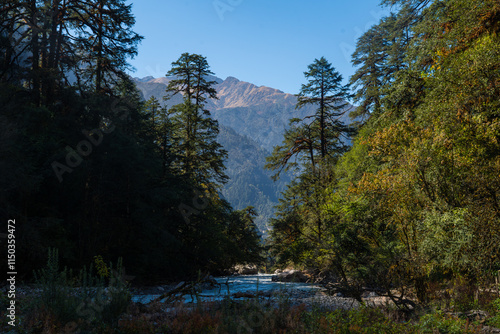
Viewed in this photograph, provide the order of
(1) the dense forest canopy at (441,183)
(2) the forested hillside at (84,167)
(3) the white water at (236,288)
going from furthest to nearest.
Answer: (2) the forested hillside at (84,167) → (3) the white water at (236,288) → (1) the dense forest canopy at (441,183)

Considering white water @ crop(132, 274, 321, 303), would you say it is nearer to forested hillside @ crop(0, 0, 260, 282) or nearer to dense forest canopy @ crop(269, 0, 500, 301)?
dense forest canopy @ crop(269, 0, 500, 301)

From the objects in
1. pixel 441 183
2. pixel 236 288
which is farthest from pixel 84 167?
pixel 441 183

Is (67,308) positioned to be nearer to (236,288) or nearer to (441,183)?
(441,183)

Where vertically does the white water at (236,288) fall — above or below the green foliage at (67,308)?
below

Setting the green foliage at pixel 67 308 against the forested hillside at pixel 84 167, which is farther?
the forested hillside at pixel 84 167

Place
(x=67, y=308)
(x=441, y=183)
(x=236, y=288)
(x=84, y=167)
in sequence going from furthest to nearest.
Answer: (x=236, y=288) → (x=84, y=167) → (x=441, y=183) → (x=67, y=308)

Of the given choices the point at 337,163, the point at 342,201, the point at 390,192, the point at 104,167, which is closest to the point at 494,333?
the point at 390,192

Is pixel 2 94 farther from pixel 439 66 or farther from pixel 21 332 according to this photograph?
pixel 439 66

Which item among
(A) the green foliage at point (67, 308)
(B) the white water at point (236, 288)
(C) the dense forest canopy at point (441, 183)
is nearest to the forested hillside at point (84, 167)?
(B) the white water at point (236, 288)

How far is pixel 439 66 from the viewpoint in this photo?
1105 cm

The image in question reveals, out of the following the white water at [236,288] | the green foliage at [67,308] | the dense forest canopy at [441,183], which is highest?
the dense forest canopy at [441,183]

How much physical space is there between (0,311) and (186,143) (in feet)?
57.5

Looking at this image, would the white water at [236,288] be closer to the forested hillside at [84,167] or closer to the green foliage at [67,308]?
the green foliage at [67,308]

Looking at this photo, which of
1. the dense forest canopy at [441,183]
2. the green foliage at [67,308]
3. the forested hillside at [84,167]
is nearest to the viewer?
the green foliage at [67,308]
